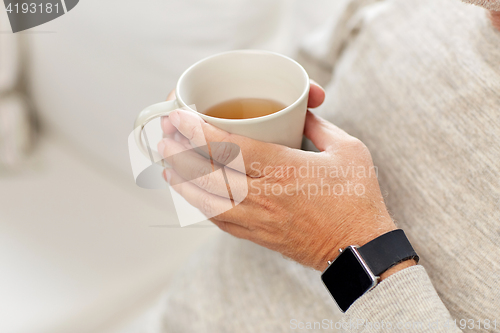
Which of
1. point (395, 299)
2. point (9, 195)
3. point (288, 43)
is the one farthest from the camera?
point (288, 43)

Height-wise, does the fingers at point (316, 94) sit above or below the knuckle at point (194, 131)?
above

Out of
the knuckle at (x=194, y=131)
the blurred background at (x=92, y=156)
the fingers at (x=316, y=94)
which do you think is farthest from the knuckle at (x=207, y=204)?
the blurred background at (x=92, y=156)

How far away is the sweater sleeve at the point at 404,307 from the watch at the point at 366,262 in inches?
0.5

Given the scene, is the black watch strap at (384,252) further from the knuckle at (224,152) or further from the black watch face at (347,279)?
the knuckle at (224,152)

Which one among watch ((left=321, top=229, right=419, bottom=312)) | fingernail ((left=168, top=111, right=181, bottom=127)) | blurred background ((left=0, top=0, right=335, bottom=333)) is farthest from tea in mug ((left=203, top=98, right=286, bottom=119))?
blurred background ((left=0, top=0, right=335, bottom=333))

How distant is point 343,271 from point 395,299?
0.06 metres

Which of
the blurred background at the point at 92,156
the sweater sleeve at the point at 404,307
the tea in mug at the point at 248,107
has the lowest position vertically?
the blurred background at the point at 92,156

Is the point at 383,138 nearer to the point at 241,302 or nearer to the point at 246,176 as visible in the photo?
the point at 246,176

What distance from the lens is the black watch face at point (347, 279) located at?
0.43 metres

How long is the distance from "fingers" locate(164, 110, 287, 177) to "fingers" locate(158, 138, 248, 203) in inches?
0.7

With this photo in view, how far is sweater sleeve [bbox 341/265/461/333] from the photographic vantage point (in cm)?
40

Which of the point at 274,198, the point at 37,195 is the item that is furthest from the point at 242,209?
the point at 37,195

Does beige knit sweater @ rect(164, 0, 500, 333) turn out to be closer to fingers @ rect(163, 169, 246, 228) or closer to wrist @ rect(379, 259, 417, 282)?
wrist @ rect(379, 259, 417, 282)

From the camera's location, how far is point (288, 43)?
977 mm
